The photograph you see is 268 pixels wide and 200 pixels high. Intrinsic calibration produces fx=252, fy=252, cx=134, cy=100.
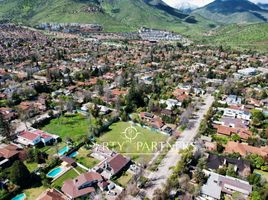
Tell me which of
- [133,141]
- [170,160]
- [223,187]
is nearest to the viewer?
[223,187]

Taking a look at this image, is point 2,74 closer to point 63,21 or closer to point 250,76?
point 250,76

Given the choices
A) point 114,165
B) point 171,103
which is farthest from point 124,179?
point 171,103

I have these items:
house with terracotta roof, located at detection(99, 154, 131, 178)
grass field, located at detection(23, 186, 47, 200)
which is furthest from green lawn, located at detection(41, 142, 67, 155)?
house with terracotta roof, located at detection(99, 154, 131, 178)

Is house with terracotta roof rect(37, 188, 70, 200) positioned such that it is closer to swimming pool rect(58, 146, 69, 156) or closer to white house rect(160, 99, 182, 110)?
swimming pool rect(58, 146, 69, 156)

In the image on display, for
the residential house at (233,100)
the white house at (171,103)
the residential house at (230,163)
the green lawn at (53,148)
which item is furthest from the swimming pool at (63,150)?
the residential house at (233,100)

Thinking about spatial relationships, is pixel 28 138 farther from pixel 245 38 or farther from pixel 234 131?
pixel 245 38

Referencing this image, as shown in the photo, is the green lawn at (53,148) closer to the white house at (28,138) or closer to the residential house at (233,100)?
the white house at (28,138)
